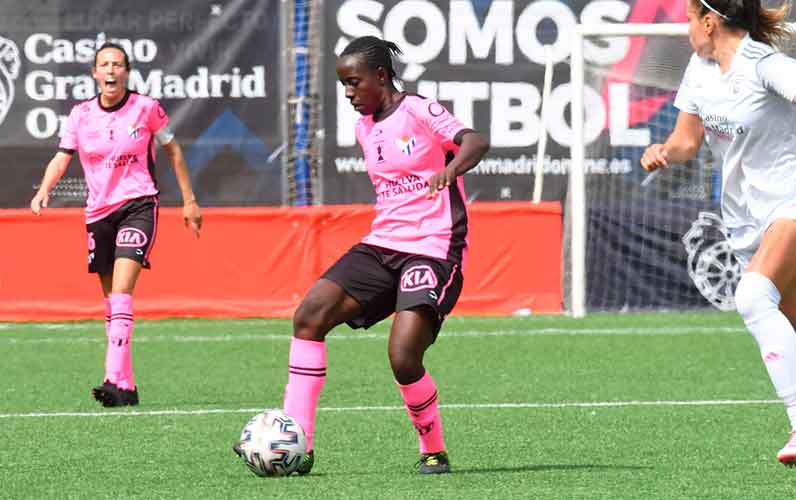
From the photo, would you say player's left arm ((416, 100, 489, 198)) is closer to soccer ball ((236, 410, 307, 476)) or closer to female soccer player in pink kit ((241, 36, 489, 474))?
female soccer player in pink kit ((241, 36, 489, 474))

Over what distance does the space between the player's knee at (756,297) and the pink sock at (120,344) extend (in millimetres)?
4423

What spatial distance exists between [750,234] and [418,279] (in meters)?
1.36

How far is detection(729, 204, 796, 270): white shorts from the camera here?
24.1ft

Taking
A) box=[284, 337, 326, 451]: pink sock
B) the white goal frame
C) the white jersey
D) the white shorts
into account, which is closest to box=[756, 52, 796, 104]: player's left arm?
the white jersey

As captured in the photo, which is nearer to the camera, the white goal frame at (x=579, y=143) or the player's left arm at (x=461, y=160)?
the player's left arm at (x=461, y=160)

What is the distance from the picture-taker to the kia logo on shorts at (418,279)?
7.50m

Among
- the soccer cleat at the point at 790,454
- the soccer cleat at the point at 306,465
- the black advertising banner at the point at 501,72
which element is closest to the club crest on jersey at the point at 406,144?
the soccer cleat at the point at 306,465

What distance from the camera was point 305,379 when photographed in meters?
7.56

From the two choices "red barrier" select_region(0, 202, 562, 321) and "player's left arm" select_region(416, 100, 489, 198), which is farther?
"red barrier" select_region(0, 202, 562, 321)

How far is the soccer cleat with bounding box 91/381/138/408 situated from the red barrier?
19.5ft

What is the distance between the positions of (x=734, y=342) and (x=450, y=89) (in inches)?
182

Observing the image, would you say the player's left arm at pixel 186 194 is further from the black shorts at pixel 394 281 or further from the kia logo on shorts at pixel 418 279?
the kia logo on shorts at pixel 418 279

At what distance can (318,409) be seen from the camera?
10.2 metres

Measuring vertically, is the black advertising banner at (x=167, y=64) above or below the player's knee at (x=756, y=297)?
above
